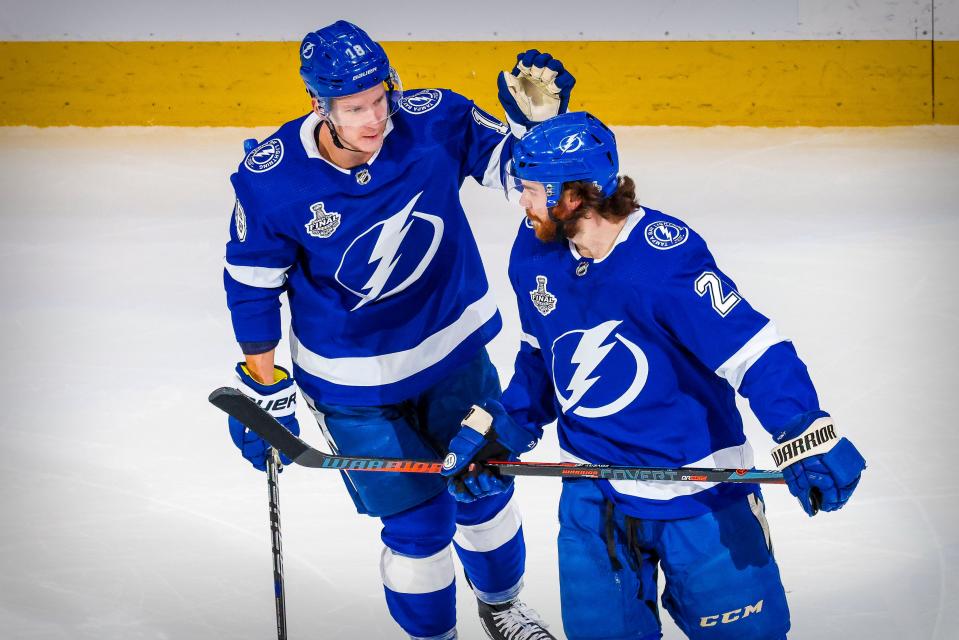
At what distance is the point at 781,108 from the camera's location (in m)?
5.71

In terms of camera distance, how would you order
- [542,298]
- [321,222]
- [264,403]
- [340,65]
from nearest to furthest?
1. [542,298]
2. [340,65]
3. [321,222]
4. [264,403]

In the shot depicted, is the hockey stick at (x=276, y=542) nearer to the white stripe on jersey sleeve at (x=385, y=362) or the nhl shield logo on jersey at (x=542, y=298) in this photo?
the white stripe on jersey sleeve at (x=385, y=362)

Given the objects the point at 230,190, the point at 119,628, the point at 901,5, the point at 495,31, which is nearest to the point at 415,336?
the point at 119,628

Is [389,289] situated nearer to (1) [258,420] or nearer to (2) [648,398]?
(1) [258,420]

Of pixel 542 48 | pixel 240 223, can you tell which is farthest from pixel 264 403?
pixel 542 48

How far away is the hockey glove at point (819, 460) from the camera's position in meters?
1.84

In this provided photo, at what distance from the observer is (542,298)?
2061mm

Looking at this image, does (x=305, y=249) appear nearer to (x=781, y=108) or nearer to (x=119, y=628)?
(x=119, y=628)

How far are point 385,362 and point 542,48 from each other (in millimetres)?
3450

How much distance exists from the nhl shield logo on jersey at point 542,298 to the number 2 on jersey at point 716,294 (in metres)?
0.25

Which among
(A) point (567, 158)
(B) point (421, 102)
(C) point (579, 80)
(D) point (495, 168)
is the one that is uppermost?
(C) point (579, 80)

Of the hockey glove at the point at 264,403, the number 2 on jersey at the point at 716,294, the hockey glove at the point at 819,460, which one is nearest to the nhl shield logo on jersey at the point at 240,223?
the hockey glove at the point at 264,403

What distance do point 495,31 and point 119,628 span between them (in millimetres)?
3674

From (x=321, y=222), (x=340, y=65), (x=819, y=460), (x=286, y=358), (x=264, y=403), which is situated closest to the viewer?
(x=819, y=460)
